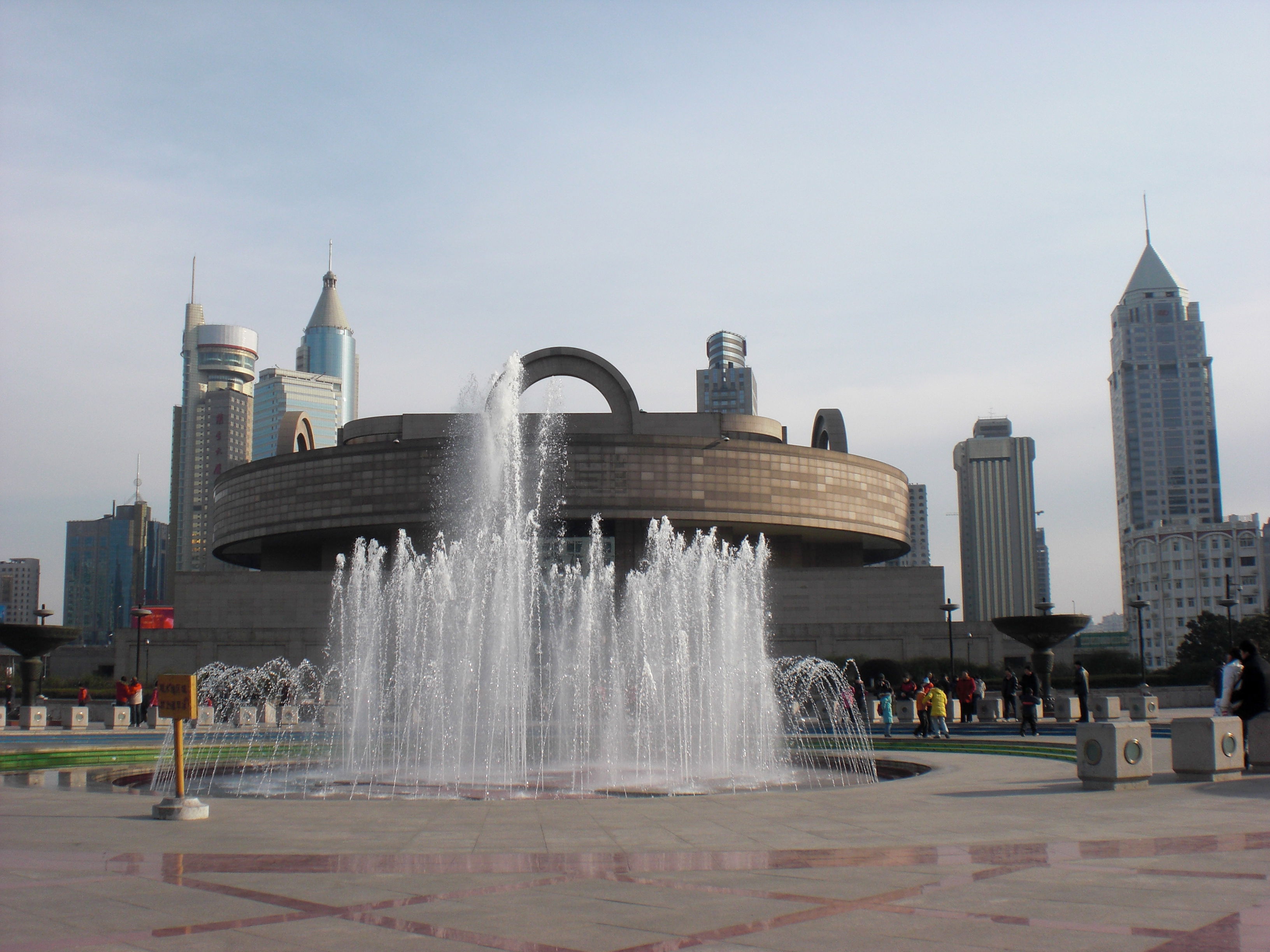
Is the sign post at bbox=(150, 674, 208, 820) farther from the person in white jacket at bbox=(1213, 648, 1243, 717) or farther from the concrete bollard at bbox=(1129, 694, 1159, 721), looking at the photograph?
the concrete bollard at bbox=(1129, 694, 1159, 721)

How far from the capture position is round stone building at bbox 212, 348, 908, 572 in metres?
56.4

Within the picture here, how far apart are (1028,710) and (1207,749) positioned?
9884 millimetres

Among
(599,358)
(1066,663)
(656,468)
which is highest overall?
(599,358)

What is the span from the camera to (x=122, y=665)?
52.6 meters

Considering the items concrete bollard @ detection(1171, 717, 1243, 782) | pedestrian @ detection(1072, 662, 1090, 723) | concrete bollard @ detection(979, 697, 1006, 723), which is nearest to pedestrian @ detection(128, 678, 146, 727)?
concrete bollard @ detection(979, 697, 1006, 723)

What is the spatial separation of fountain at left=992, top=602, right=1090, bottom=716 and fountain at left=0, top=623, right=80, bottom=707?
25404 mm

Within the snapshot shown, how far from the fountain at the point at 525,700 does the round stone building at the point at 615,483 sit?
20.7 meters

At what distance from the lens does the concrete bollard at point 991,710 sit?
29.5 meters

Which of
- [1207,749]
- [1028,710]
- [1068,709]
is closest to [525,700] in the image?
[1028,710]

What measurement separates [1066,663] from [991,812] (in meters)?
46.2

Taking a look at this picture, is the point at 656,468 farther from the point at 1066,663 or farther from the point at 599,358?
the point at 1066,663

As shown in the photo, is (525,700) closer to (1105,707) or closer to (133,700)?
(1105,707)

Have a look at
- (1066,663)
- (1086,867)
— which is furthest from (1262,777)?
(1066,663)

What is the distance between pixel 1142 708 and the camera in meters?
26.8
